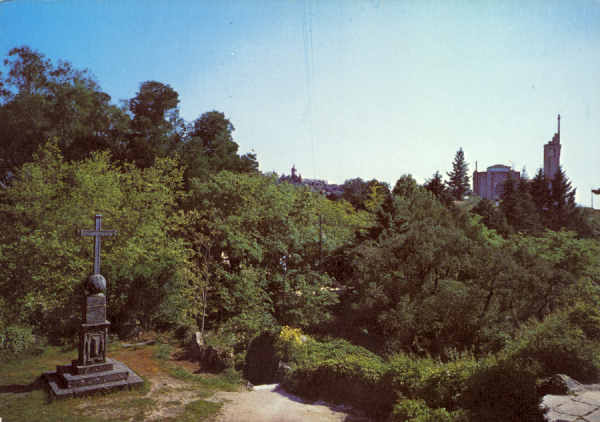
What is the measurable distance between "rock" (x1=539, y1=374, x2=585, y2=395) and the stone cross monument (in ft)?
24.5

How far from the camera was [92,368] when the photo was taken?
8.38 meters

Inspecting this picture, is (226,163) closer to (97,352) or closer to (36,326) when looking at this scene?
(36,326)

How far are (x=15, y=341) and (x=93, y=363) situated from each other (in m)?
3.88

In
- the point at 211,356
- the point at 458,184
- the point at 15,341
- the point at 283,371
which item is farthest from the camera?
the point at 458,184

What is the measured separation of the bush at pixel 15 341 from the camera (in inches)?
414

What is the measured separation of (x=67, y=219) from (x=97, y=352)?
457 cm

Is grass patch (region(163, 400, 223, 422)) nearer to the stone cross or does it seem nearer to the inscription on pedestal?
the inscription on pedestal

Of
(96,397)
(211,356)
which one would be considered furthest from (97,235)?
(211,356)

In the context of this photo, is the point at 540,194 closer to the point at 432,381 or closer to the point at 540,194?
the point at 540,194

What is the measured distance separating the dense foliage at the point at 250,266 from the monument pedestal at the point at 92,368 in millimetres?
3253

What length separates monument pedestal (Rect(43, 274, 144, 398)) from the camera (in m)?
8.06

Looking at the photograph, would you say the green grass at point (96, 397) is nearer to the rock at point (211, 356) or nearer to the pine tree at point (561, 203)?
the rock at point (211, 356)

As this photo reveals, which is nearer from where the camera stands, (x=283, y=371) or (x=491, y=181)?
(x=283, y=371)

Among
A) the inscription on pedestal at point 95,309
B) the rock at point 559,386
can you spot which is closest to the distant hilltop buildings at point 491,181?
the rock at point 559,386
